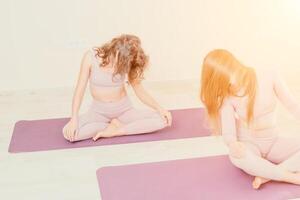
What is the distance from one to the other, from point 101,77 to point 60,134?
429 mm

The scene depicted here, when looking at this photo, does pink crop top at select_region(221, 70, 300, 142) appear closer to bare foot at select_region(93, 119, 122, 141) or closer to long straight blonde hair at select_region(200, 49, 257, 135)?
long straight blonde hair at select_region(200, 49, 257, 135)

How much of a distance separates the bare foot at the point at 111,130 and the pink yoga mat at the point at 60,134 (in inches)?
1.0

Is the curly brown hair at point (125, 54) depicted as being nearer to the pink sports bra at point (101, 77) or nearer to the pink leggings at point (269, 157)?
the pink sports bra at point (101, 77)

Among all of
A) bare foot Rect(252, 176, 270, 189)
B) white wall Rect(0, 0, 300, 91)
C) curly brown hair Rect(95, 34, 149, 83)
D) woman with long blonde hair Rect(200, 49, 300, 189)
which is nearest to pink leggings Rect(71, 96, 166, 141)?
curly brown hair Rect(95, 34, 149, 83)

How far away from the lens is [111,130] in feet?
10.2

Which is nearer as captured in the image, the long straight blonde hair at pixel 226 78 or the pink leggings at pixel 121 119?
the long straight blonde hair at pixel 226 78

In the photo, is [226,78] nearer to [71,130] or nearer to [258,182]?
[258,182]

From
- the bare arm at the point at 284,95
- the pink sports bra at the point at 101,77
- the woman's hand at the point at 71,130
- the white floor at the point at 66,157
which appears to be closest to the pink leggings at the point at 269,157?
the bare arm at the point at 284,95

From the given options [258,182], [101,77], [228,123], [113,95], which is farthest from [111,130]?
[258,182]

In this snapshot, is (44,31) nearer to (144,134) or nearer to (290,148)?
(144,134)

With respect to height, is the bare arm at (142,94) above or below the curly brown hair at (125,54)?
below

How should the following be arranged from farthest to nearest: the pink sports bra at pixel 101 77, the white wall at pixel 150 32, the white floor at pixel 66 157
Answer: the white wall at pixel 150 32
the pink sports bra at pixel 101 77
the white floor at pixel 66 157

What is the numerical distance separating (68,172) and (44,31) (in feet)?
4.58

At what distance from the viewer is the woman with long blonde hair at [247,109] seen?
2.46m
